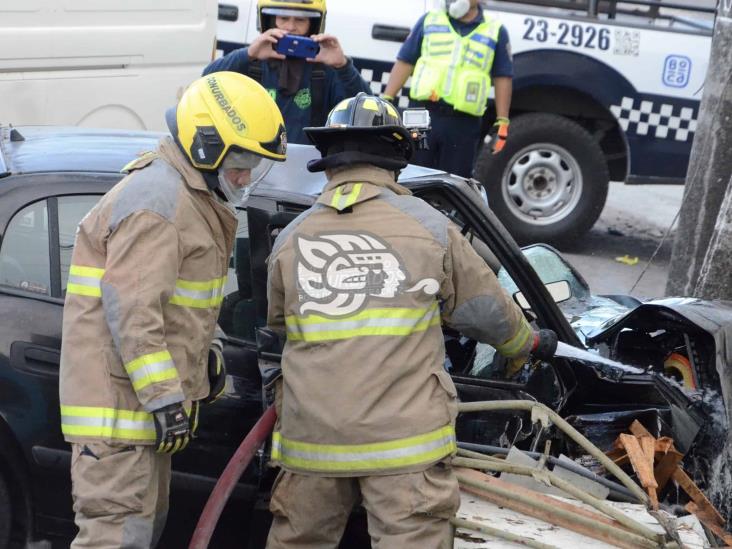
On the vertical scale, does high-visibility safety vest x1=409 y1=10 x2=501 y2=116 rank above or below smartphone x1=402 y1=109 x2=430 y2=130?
below

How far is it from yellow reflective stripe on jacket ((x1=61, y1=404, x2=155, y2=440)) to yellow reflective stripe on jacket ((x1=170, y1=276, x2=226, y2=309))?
300 mm

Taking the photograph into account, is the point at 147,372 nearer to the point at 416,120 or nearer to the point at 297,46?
the point at 416,120

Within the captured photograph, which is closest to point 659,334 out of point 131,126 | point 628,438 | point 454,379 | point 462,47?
point 628,438

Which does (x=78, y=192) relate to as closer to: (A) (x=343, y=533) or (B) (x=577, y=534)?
(A) (x=343, y=533)

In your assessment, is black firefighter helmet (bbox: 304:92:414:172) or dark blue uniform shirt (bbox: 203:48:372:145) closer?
black firefighter helmet (bbox: 304:92:414:172)

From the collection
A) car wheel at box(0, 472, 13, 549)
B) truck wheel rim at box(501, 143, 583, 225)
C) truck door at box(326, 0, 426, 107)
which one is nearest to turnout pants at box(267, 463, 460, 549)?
car wheel at box(0, 472, 13, 549)

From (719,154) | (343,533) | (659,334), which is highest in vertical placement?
(719,154)

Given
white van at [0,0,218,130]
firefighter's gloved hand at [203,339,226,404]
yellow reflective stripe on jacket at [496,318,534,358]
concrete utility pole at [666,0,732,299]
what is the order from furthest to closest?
1. white van at [0,0,218,130]
2. concrete utility pole at [666,0,732,299]
3. yellow reflective stripe on jacket at [496,318,534,358]
4. firefighter's gloved hand at [203,339,226,404]

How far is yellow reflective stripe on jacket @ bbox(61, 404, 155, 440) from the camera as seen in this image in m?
2.83

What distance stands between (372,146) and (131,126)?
3.47 m

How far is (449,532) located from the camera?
302 centimetres

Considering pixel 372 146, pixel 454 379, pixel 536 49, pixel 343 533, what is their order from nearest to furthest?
pixel 372 146 → pixel 343 533 → pixel 454 379 → pixel 536 49

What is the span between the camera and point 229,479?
300 centimetres

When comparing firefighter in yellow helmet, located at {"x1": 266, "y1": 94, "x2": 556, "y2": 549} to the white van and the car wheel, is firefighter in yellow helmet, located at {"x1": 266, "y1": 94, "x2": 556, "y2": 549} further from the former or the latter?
the white van
